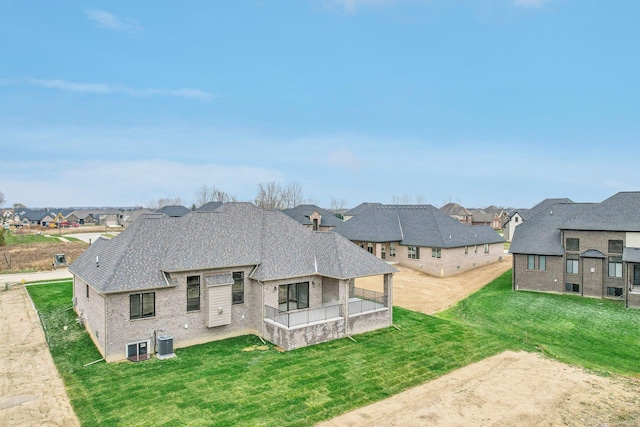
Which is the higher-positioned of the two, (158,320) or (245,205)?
(245,205)

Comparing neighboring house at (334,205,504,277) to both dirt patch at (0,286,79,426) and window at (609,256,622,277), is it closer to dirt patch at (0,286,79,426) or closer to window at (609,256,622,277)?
window at (609,256,622,277)

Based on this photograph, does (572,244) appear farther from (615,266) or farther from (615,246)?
(615,266)

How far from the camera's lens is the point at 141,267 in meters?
17.3

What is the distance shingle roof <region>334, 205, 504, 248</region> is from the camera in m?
40.5

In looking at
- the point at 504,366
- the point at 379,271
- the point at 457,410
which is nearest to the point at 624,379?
the point at 504,366

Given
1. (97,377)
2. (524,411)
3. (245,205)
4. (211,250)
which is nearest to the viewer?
(524,411)

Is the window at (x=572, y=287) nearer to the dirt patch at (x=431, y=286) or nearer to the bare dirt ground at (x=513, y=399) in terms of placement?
the dirt patch at (x=431, y=286)

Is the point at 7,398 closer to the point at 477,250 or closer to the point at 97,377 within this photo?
the point at 97,377

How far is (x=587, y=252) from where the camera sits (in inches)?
1175

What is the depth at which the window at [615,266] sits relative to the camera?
28797 millimetres

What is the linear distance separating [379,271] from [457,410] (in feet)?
29.0

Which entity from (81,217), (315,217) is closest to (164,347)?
(315,217)

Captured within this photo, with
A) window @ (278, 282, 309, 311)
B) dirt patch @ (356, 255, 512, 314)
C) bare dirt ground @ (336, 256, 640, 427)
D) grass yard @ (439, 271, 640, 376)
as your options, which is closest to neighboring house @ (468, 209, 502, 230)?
dirt patch @ (356, 255, 512, 314)

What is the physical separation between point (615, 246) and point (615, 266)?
4.65ft
